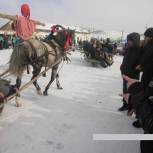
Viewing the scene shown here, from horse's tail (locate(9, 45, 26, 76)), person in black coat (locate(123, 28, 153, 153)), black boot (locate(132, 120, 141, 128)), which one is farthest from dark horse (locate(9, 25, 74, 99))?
person in black coat (locate(123, 28, 153, 153))

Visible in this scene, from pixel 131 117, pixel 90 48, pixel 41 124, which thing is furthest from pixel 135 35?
pixel 90 48

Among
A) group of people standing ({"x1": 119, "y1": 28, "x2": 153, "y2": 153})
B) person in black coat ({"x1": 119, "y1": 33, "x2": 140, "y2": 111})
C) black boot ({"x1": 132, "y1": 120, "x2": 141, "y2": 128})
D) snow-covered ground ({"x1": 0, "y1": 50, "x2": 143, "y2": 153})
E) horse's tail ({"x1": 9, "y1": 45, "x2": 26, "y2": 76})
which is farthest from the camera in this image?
horse's tail ({"x1": 9, "y1": 45, "x2": 26, "y2": 76})

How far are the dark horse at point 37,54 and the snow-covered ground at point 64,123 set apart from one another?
69 cm

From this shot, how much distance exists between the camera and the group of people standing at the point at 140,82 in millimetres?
2510

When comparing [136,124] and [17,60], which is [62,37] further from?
[136,124]

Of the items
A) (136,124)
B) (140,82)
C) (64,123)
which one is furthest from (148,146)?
(64,123)

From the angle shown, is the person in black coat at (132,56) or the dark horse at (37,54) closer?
the person in black coat at (132,56)

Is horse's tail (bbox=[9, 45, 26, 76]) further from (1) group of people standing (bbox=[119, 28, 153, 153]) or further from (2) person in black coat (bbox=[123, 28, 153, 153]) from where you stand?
(2) person in black coat (bbox=[123, 28, 153, 153])

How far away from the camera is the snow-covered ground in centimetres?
358

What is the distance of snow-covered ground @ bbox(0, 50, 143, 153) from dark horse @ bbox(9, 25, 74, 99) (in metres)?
0.69

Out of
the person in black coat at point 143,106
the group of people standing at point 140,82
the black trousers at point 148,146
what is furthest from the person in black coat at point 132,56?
the black trousers at point 148,146

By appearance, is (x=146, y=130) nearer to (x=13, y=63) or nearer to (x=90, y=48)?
(x=13, y=63)

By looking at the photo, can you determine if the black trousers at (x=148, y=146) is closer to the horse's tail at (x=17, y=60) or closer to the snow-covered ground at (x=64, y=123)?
the snow-covered ground at (x=64, y=123)

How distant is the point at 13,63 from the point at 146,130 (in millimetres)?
3928
